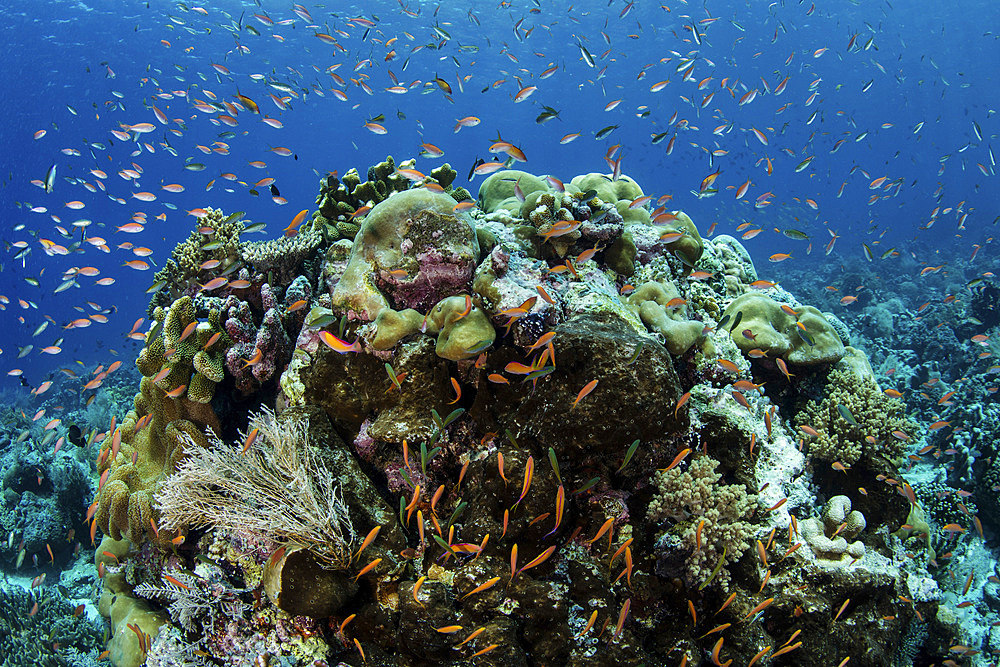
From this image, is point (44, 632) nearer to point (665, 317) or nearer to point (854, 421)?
point (665, 317)

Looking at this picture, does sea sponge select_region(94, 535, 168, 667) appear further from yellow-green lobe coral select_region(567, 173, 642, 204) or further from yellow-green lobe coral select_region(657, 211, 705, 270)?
yellow-green lobe coral select_region(567, 173, 642, 204)

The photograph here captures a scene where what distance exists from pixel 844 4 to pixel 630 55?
25.4 meters

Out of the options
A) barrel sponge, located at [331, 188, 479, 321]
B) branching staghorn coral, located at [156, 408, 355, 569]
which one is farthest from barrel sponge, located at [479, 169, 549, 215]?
branching staghorn coral, located at [156, 408, 355, 569]

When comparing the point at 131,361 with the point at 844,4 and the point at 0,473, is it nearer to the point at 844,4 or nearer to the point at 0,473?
the point at 0,473

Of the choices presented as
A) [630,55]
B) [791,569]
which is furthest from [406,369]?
[630,55]

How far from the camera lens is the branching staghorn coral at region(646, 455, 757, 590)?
3.47 m

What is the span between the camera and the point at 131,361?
26188 millimetres

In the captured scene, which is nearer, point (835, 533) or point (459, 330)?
point (459, 330)

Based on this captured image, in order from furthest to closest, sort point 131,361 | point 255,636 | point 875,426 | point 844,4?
point 844,4 → point 131,361 → point 875,426 → point 255,636

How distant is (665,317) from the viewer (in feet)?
14.5

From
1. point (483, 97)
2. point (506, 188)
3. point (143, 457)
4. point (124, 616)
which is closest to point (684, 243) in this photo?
point (506, 188)

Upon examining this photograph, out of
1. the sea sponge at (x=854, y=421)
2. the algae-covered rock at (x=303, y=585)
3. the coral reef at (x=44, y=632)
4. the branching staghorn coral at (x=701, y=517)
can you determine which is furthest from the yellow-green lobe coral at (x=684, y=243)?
the coral reef at (x=44, y=632)

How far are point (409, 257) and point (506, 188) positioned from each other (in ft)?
10.0

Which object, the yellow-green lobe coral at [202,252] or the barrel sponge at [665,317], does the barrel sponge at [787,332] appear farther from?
the yellow-green lobe coral at [202,252]
